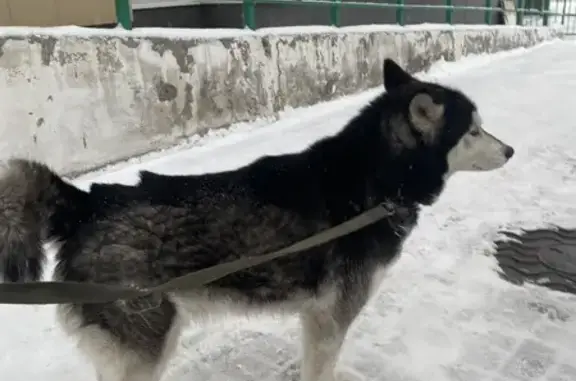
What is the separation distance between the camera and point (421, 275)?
Result: 3.88 meters

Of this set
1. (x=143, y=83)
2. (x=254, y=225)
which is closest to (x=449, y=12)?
(x=143, y=83)

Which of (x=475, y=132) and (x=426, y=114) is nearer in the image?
(x=426, y=114)

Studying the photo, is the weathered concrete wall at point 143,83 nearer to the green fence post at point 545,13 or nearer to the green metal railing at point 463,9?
the green metal railing at point 463,9

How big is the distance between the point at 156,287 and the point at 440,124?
166 centimetres

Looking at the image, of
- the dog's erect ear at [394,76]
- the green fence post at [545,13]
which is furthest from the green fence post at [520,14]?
the dog's erect ear at [394,76]

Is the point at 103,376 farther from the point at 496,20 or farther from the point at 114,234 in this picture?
the point at 496,20

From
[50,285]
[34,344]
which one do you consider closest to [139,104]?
[34,344]

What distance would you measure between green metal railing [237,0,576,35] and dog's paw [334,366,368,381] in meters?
5.76

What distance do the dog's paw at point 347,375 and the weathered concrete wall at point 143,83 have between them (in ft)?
11.2

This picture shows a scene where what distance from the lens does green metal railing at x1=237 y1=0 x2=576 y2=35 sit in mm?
8181

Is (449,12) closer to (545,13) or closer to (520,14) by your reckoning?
(520,14)

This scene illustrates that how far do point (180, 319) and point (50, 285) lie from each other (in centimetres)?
68

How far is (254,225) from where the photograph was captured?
248cm

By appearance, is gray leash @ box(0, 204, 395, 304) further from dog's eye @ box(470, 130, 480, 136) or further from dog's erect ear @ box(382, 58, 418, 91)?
dog's erect ear @ box(382, 58, 418, 91)
